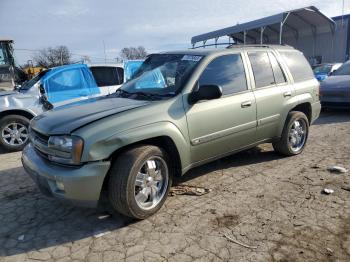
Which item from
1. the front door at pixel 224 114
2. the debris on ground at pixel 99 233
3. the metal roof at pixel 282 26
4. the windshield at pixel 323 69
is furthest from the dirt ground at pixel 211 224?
the metal roof at pixel 282 26

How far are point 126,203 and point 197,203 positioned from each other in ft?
3.24

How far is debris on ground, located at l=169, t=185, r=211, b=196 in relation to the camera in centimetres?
424

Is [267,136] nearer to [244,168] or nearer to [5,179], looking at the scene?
[244,168]

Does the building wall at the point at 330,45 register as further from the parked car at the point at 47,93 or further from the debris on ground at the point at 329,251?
the debris on ground at the point at 329,251

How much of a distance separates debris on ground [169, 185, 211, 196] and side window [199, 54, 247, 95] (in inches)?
50.7

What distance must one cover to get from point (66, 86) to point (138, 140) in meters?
4.64

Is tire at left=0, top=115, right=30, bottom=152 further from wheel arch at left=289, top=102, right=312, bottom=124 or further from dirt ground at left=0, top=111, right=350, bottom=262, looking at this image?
wheel arch at left=289, top=102, right=312, bottom=124

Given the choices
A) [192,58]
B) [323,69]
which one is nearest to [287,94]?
[192,58]

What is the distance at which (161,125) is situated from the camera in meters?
3.58

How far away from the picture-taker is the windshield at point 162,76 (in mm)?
4047

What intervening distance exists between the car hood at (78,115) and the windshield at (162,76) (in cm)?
32

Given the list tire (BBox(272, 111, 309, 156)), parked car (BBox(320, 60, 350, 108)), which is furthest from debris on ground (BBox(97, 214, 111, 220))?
parked car (BBox(320, 60, 350, 108))

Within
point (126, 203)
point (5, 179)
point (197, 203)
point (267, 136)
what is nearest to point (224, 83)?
point (267, 136)

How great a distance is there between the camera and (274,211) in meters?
3.68
